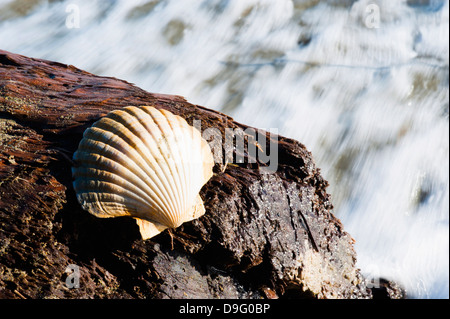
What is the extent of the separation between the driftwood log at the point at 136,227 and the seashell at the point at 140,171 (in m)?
0.12

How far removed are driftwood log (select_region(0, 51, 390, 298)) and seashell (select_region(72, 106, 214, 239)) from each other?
0.38 ft

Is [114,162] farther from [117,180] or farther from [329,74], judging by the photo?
[329,74]

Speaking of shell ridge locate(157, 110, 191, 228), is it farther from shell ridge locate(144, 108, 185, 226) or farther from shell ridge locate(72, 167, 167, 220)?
shell ridge locate(72, 167, 167, 220)

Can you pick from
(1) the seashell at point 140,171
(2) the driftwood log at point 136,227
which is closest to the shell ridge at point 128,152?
(1) the seashell at point 140,171

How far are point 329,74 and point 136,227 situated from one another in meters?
5.14

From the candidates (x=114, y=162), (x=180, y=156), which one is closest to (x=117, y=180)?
(x=114, y=162)

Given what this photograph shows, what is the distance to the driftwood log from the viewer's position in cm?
234

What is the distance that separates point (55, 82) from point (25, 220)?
1294mm

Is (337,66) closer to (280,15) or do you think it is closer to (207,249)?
(280,15)

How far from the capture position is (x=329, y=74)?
6688mm

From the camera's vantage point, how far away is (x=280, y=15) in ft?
24.2

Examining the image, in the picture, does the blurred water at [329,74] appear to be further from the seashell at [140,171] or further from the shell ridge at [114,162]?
the shell ridge at [114,162]
